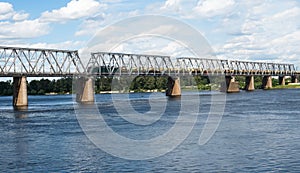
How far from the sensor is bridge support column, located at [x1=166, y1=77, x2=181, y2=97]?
188762 mm

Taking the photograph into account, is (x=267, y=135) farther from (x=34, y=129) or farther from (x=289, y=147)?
(x=34, y=129)

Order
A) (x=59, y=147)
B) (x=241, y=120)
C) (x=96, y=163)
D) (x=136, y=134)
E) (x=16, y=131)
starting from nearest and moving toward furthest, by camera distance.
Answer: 1. (x=96, y=163)
2. (x=59, y=147)
3. (x=136, y=134)
4. (x=16, y=131)
5. (x=241, y=120)

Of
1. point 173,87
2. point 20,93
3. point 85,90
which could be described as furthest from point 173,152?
point 173,87

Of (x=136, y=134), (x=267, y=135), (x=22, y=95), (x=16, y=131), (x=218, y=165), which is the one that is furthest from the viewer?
(x=22, y=95)

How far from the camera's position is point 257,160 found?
35.2 meters

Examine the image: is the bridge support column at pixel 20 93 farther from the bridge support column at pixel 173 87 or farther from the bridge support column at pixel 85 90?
the bridge support column at pixel 173 87

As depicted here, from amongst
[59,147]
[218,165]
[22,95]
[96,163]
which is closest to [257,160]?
[218,165]

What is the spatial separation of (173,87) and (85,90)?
52.5 m

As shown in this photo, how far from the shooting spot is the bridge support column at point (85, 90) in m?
145

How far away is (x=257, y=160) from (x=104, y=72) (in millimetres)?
137159

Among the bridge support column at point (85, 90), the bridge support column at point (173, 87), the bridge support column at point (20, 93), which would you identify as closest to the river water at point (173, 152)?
the bridge support column at point (20, 93)

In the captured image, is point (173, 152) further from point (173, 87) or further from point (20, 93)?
point (173, 87)

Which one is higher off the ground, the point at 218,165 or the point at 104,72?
the point at 104,72

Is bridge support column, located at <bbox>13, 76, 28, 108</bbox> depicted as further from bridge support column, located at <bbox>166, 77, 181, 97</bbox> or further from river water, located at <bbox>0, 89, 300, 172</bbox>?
bridge support column, located at <bbox>166, 77, 181, 97</bbox>
